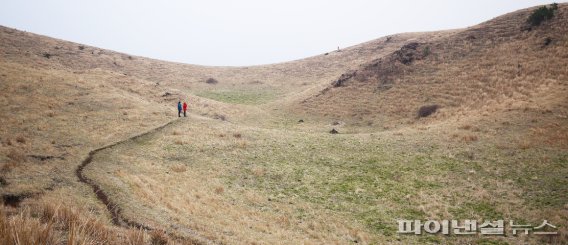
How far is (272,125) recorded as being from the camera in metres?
47.2

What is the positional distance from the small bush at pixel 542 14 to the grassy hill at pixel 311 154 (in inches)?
38.2

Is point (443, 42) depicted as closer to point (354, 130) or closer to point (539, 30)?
point (539, 30)

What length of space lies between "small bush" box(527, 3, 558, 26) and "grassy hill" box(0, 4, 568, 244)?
3.18 feet

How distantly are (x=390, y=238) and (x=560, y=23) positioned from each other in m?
55.2

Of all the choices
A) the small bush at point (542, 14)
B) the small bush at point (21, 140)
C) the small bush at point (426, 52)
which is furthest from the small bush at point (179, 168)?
the small bush at point (542, 14)

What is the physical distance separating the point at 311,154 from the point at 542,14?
51.5 m

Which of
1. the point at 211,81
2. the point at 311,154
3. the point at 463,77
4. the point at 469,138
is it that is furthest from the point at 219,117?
the point at 463,77

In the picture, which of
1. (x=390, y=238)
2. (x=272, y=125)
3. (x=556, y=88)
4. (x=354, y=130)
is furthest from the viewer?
(x=272, y=125)

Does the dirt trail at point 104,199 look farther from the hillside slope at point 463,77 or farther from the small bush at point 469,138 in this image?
the hillside slope at point 463,77

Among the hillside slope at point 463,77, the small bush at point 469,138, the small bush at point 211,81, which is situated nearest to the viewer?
the small bush at point 469,138

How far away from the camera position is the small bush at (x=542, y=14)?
169ft

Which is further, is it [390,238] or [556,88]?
[556,88]

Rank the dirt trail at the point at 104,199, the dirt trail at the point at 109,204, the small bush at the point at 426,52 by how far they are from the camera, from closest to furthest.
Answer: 1. the dirt trail at the point at 109,204
2. the dirt trail at the point at 104,199
3. the small bush at the point at 426,52

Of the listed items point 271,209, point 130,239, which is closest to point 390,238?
point 271,209
